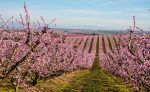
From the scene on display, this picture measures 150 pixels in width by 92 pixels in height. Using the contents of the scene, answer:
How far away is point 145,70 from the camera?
977 inches

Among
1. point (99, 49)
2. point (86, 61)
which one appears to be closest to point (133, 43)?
point (86, 61)

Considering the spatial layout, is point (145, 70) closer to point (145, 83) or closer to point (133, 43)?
point (145, 83)

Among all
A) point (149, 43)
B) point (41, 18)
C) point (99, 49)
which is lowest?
point (99, 49)

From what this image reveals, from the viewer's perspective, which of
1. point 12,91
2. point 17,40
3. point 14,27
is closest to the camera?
point 17,40

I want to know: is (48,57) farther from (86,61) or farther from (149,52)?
(86,61)

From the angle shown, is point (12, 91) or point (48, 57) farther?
point (48, 57)

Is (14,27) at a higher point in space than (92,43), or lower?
higher

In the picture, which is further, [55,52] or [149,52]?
[55,52]

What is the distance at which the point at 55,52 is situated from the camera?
49500mm

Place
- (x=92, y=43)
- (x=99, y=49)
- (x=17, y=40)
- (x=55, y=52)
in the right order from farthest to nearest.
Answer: (x=92, y=43) < (x=99, y=49) < (x=55, y=52) < (x=17, y=40)

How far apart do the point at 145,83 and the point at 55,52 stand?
25008mm

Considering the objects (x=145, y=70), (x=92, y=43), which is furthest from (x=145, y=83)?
(x=92, y=43)

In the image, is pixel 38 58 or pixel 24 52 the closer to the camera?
pixel 24 52

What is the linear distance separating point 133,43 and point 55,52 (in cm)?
2000
